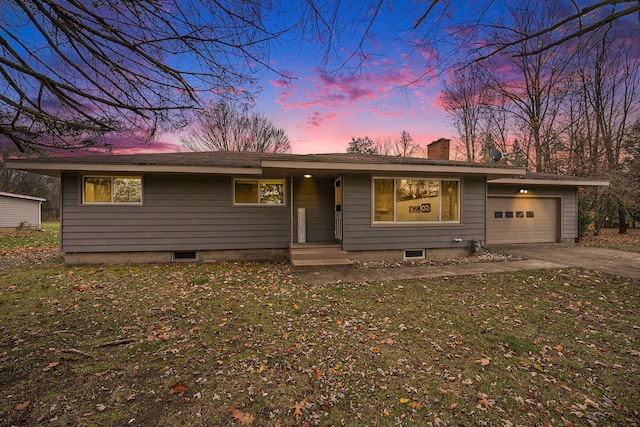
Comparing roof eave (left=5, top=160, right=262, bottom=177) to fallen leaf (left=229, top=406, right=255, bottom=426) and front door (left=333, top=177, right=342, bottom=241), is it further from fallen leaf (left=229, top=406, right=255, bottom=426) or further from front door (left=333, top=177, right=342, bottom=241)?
fallen leaf (left=229, top=406, right=255, bottom=426)

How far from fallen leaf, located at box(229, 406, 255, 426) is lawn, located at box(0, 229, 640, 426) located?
10 mm

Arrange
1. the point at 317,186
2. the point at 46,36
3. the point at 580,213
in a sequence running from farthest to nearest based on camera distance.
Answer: the point at 580,213
the point at 317,186
the point at 46,36

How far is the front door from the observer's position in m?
8.62

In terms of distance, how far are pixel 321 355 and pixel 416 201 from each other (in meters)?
6.70

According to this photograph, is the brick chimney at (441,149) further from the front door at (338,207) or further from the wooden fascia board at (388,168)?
the front door at (338,207)

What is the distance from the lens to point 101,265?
313 inches

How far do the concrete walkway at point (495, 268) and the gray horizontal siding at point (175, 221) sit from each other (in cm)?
248

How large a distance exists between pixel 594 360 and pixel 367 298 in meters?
2.96

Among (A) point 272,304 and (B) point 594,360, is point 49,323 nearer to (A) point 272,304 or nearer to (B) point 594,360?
(A) point 272,304

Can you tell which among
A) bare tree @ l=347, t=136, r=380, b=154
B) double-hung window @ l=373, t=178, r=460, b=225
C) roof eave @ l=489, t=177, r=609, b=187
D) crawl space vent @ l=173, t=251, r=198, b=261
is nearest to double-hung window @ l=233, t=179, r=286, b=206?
crawl space vent @ l=173, t=251, r=198, b=261

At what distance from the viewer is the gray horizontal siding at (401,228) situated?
8.28 meters

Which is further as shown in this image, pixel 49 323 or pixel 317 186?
pixel 317 186

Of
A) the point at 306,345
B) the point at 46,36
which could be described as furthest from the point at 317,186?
the point at 46,36

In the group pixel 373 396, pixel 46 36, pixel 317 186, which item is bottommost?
pixel 373 396
